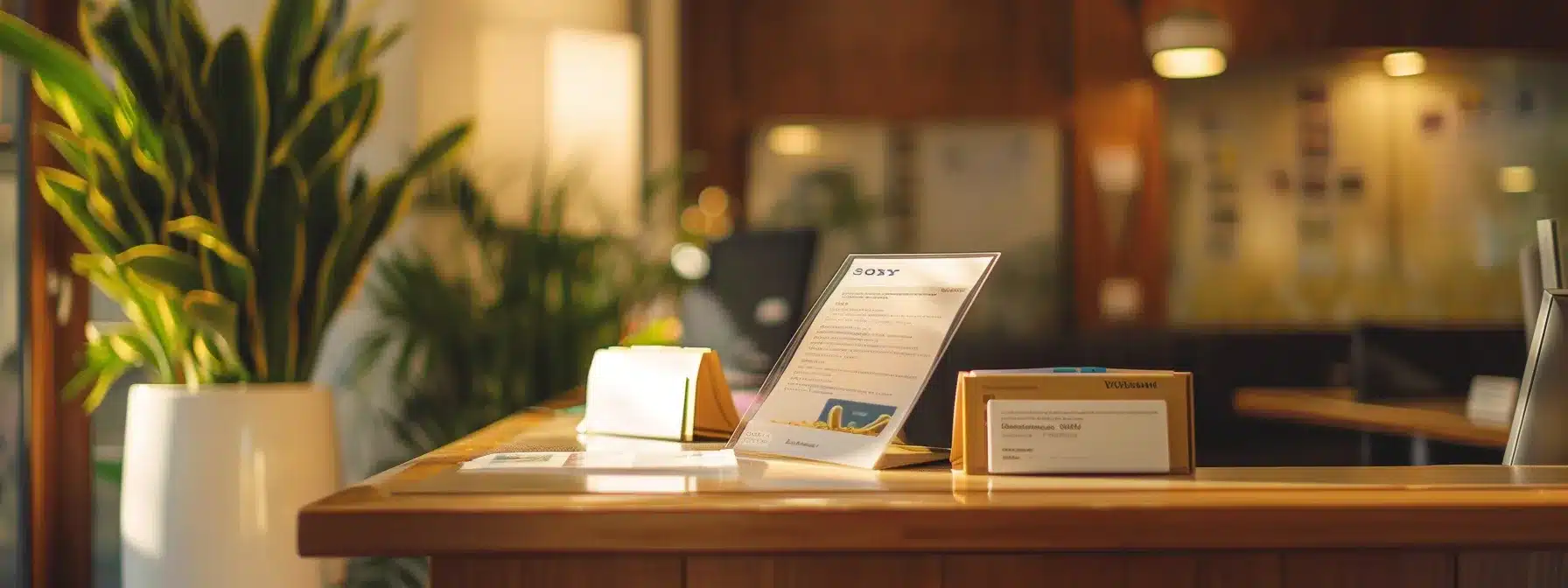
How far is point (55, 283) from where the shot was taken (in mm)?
3207

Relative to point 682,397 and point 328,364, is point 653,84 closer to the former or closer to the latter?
point 328,364

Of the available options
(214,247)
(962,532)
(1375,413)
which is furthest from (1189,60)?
(962,532)

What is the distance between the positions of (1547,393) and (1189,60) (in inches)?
173

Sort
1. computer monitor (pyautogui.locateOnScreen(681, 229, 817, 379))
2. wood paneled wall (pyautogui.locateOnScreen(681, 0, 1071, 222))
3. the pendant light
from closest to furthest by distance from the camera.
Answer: computer monitor (pyautogui.locateOnScreen(681, 229, 817, 379))
the pendant light
wood paneled wall (pyautogui.locateOnScreen(681, 0, 1071, 222))

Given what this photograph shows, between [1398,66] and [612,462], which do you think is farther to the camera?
[1398,66]

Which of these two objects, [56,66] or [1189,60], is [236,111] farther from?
[1189,60]

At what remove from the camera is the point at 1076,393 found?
3.22ft

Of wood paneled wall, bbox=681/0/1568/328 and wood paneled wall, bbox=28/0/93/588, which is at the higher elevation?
wood paneled wall, bbox=681/0/1568/328

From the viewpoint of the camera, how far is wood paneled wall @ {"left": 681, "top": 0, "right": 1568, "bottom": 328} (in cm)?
530

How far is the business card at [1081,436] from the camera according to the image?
0.98 m

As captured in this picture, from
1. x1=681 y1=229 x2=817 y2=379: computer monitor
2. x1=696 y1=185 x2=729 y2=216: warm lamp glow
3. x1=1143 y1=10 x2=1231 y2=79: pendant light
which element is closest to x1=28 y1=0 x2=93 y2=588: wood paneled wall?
x1=681 y1=229 x2=817 y2=379: computer monitor

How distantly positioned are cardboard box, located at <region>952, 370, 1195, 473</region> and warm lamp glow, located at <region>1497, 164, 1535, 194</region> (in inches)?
202

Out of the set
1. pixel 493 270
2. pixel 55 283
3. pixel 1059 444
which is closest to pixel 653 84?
pixel 493 270

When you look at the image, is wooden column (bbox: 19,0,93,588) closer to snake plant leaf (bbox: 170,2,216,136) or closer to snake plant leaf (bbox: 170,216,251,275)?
snake plant leaf (bbox: 170,2,216,136)
